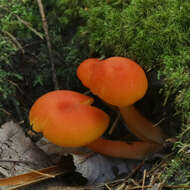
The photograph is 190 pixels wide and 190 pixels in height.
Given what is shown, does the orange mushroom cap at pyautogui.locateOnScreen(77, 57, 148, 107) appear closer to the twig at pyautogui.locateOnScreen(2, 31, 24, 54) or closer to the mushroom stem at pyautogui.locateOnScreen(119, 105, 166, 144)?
the mushroom stem at pyautogui.locateOnScreen(119, 105, 166, 144)

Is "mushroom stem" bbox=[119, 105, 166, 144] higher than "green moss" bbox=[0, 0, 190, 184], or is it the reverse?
"green moss" bbox=[0, 0, 190, 184]

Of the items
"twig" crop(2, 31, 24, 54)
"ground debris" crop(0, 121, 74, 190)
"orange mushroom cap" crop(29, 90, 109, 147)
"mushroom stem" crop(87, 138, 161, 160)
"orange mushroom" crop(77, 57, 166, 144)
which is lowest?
"mushroom stem" crop(87, 138, 161, 160)

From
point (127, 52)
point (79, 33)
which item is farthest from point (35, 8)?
point (127, 52)

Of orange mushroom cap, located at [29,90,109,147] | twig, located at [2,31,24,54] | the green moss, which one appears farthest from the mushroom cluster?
twig, located at [2,31,24,54]

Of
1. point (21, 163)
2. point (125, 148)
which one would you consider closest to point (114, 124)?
point (125, 148)

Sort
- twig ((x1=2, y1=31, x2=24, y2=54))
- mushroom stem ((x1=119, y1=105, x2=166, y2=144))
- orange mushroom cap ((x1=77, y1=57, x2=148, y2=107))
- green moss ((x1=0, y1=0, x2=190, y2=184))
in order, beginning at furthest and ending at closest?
twig ((x1=2, y1=31, x2=24, y2=54)) < mushroom stem ((x1=119, y1=105, x2=166, y2=144)) < green moss ((x1=0, y1=0, x2=190, y2=184)) < orange mushroom cap ((x1=77, y1=57, x2=148, y2=107))

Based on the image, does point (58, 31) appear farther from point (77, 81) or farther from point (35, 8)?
point (77, 81)

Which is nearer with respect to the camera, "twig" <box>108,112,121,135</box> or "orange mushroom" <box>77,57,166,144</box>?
"orange mushroom" <box>77,57,166,144</box>

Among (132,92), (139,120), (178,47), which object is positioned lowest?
(139,120)
